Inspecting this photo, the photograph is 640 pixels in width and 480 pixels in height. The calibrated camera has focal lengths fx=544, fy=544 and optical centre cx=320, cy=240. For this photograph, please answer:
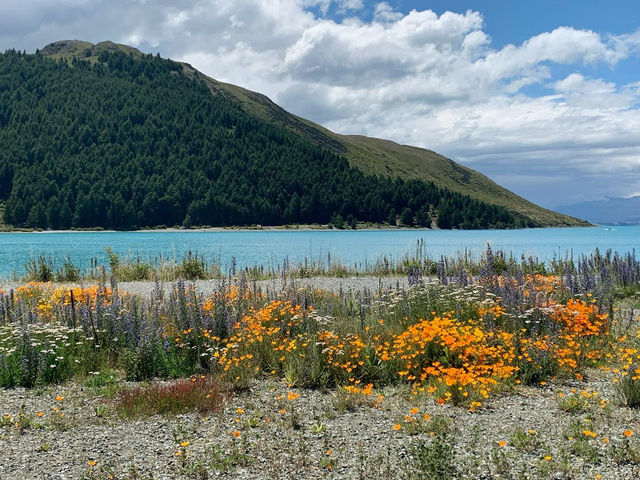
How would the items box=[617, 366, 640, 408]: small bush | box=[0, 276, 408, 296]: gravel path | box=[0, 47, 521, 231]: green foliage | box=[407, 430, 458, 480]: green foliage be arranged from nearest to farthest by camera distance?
box=[407, 430, 458, 480]: green foliage
box=[617, 366, 640, 408]: small bush
box=[0, 276, 408, 296]: gravel path
box=[0, 47, 521, 231]: green foliage

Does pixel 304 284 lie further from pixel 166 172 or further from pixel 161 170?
pixel 161 170

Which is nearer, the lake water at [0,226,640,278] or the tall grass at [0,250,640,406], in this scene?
the tall grass at [0,250,640,406]

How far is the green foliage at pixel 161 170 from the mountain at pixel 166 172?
33 cm

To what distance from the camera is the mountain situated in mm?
131625

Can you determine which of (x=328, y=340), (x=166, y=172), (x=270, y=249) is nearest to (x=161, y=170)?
(x=166, y=172)

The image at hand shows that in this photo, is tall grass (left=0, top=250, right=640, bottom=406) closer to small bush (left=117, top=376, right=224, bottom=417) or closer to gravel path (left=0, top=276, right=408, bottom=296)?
small bush (left=117, top=376, right=224, bottom=417)

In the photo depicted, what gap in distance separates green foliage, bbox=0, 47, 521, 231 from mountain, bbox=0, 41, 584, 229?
0.33 metres

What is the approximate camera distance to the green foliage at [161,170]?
131m

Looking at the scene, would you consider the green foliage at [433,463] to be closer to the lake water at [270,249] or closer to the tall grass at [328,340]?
the tall grass at [328,340]

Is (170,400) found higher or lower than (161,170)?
lower

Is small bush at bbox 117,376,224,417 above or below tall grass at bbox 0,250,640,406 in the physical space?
below

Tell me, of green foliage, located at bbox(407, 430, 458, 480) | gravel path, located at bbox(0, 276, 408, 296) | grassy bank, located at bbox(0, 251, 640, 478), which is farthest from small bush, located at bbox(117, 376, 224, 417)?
gravel path, located at bbox(0, 276, 408, 296)

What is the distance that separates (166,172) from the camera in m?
150

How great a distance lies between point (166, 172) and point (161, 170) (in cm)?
327
